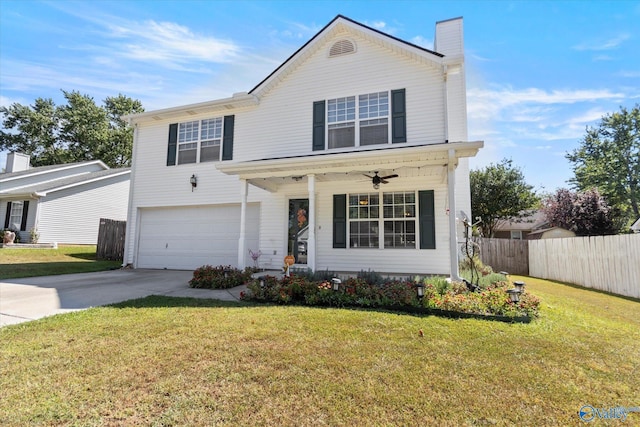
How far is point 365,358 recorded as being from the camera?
3293mm

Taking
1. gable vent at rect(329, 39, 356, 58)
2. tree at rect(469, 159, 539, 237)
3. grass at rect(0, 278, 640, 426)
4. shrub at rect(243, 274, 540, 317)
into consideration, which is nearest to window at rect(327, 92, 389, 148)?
gable vent at rect(329, 39, 356, 58)

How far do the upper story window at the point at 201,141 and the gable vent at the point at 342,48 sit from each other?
13.2 ft

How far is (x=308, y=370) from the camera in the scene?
3012mm

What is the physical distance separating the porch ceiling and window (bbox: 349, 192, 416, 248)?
0.77 m

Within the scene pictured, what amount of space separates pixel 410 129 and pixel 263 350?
292 inches

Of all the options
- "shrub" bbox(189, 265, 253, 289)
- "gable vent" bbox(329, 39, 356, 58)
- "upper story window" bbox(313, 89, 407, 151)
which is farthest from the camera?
"gable vent" bbox(329, 39, 356, 58)

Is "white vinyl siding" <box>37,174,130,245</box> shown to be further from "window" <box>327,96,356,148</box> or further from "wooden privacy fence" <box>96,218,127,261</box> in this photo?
"window" <box>327,96,356,148</box>

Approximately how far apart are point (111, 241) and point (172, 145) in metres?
6.31

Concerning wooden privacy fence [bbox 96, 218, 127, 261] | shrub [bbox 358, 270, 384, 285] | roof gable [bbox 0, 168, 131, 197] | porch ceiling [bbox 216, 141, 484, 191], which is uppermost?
roof gable [bbox 0, 168, 131, 197]

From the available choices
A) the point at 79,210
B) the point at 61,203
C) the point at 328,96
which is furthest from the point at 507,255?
the point at 61,203

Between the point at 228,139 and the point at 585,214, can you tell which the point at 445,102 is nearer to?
the point at 228,139

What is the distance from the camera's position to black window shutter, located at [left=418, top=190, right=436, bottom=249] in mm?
8391

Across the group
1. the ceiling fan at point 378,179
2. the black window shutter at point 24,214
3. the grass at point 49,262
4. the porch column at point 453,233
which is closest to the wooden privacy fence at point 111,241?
the grass at point 49,262

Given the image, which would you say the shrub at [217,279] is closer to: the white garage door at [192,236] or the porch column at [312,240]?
the porch column at [312,240]
